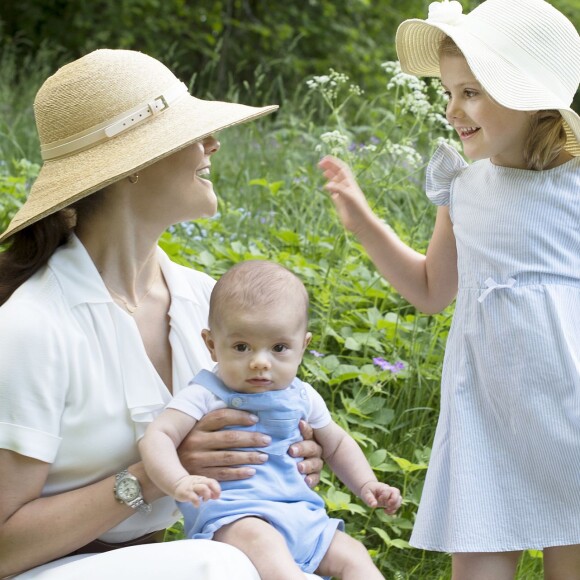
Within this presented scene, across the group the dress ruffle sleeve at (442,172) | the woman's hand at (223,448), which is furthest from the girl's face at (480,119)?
the woman's hand at (223,448)

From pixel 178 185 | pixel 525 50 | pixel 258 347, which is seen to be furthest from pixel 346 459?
pixel 525 50

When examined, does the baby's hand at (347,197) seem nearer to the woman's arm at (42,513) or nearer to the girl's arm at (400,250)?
the girl's arm at (400,250)

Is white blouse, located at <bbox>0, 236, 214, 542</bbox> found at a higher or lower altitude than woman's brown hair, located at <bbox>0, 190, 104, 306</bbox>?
lower

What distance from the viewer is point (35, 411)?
2279 millimetres

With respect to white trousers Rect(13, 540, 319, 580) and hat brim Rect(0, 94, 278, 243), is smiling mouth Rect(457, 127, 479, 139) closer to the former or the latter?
hat brim Rect(0, 94, 278, 243)

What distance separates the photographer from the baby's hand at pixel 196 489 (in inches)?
83.4

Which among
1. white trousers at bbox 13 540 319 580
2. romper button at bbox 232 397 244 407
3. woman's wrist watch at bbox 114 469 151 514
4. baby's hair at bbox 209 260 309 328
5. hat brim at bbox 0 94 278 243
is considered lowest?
white trousers at bbox 13 540 319 580

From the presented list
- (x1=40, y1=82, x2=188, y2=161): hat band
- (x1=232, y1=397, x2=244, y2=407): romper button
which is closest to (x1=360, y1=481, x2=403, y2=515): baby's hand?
(x1=232, y1=397, x2=244, y2=407): romper button

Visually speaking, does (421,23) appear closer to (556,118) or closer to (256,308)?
(556,118)

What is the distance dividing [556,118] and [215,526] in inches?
47.2

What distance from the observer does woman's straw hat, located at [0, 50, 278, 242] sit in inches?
95.7

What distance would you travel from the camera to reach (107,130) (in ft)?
8.13

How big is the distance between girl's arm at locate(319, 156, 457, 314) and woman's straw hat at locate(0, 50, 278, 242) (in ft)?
1.21

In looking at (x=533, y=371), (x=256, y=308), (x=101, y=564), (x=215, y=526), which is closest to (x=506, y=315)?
(x=533, y=371)
